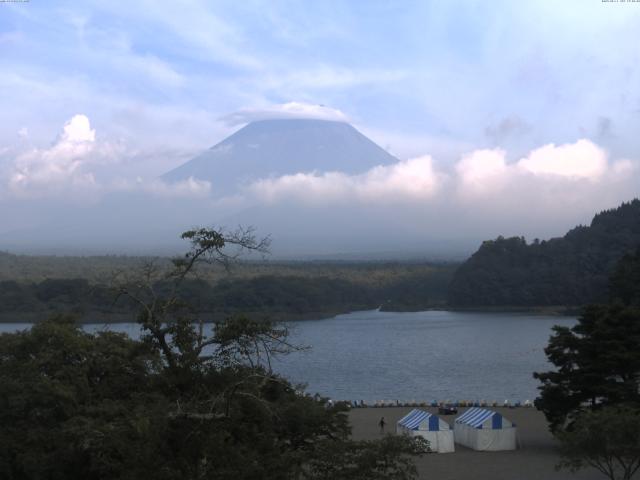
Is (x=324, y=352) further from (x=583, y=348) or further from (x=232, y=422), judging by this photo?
(x=232, y=422)

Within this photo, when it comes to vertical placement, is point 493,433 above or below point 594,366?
below

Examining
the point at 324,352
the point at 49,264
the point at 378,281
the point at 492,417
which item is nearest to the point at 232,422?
the point at 492,417

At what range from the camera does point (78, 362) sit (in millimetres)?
9172

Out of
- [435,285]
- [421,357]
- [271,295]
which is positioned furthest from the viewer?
[435,285]

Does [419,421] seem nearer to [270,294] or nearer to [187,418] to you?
[187,418]

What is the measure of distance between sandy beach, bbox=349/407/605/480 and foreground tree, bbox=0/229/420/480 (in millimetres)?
3479

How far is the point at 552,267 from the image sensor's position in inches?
2291

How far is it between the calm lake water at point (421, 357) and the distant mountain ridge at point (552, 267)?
411 cm

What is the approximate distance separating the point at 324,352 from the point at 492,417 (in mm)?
21090

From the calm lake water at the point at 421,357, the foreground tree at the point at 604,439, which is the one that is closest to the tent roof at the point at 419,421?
the calm lake water at the point at 421,357

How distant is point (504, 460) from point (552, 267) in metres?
47.2

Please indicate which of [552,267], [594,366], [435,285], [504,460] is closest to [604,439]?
[504,460]

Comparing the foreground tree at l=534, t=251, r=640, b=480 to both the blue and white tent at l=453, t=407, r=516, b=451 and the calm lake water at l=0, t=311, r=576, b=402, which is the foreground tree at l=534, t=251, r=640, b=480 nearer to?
the blue and white tent at l=453, t=407, r=516, b=451

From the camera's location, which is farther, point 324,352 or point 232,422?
point 324,352
